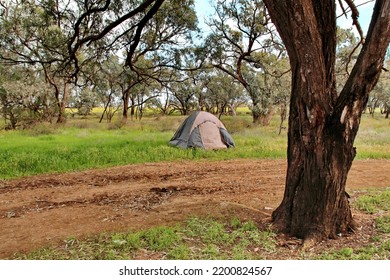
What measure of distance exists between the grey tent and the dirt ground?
184 cm

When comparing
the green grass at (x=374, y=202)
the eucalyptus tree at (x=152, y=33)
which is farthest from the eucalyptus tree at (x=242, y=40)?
the green grass at (x=374, y=202)

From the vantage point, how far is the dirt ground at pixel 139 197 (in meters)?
3.94

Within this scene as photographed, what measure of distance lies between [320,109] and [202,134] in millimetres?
7082

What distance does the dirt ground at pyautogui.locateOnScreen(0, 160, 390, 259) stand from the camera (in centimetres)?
394

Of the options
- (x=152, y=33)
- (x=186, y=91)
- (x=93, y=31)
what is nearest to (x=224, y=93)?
(x=186, y=91)

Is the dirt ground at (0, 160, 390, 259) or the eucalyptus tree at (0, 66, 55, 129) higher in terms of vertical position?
the eucalyptus tree at (0, 66, 55, 129)

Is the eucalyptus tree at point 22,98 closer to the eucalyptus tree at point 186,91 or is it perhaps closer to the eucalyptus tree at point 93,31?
the eucalyptus tree at point 93,31

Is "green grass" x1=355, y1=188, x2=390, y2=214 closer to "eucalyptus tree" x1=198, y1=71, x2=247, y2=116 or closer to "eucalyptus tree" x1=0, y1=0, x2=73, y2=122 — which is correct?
"eucalyptus tree" x1=0, y1=0, x2=73, y2=122

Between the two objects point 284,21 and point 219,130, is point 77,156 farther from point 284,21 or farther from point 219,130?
point 284,21

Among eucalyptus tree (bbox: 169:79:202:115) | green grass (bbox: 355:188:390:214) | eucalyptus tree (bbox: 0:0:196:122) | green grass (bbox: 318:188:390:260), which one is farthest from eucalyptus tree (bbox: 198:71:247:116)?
green grass (bbox: 318:188:390:260)

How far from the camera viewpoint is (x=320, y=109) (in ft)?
10.5

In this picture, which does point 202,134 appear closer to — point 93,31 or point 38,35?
point 93,31

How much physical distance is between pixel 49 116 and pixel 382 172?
17.0m

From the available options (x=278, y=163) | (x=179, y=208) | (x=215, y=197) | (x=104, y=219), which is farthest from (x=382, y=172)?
(x=104, y=219)
